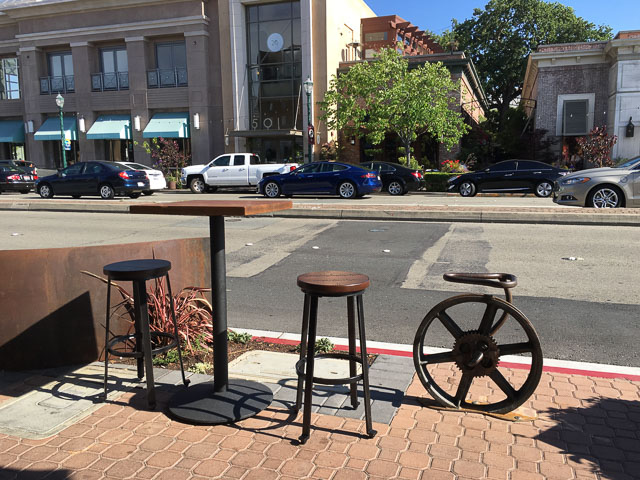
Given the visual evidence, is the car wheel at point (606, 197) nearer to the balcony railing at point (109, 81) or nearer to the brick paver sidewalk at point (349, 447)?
the brick paver sidewalk at point (349, 447)

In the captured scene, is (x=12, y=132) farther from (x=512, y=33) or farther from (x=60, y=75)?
(x=512, y=33)

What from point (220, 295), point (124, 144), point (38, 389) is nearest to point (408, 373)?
point (220, 295)

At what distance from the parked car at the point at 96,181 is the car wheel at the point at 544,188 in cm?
1498

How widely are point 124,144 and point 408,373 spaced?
3559 centimetres

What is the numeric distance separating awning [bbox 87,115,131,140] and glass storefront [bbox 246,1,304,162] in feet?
26.3

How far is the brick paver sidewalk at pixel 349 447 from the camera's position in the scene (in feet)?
9.51

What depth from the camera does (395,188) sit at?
2302 centimetres

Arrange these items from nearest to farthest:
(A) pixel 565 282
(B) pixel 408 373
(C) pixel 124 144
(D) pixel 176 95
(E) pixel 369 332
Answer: (B) pixel 408 373, (E) pixel 369 332, (A) pixel 565 282, (D) pixel 176 95, (C) pixel 124 144

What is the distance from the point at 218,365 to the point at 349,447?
1.10 m

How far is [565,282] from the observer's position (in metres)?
7.39

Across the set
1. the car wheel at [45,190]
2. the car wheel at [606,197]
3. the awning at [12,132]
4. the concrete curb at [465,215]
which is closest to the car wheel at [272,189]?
the concrete curb at [465,215]

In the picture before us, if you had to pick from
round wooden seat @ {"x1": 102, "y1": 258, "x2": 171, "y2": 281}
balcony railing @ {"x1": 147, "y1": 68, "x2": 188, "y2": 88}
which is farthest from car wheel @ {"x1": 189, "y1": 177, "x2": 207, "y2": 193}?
round wooden seat @ {"x1": 102, "y1": 258, "x2": 171, "y2": 281}

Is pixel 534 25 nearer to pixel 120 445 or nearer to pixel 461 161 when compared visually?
pixel 461 161

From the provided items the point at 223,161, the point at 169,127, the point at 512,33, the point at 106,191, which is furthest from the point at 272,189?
Answer: the point at 512,33
